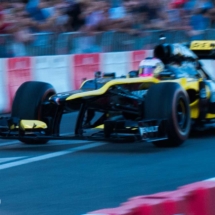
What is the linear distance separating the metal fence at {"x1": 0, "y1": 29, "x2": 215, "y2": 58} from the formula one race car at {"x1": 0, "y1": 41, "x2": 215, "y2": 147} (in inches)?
171

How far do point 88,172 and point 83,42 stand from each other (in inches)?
310

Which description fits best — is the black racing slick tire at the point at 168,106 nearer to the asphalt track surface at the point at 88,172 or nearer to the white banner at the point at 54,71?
the asphalt track surface at the point at 88,172

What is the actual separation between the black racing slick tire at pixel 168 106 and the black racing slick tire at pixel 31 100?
1432 mm

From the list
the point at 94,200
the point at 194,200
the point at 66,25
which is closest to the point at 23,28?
the point at 66,25

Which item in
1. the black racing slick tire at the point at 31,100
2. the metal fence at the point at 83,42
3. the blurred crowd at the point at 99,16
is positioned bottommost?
the black racing slick tire at the point at 31,100

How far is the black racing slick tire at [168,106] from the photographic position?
8.13 meters

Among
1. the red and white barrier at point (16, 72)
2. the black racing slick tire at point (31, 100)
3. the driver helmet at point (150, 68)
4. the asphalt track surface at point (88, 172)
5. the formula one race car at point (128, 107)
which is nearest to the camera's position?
the asphalt track surface at point (88, 172)

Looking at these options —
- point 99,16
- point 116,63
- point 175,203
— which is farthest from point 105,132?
point 99,16

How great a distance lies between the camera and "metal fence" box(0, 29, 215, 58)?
1330 centimetres

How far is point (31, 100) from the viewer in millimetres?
8844

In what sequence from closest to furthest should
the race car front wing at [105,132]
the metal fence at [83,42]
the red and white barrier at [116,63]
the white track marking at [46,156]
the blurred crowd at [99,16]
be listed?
the white track marking at [46,156], the race car front wing at [105,132], the metal fence at [83,42], the blurred crowd at [99,16], the red and white barrier at [116,63]

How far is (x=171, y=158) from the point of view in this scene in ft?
25.8

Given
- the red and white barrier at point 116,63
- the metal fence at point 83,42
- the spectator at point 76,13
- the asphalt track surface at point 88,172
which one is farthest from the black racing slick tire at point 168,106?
the spectator at point 76,13

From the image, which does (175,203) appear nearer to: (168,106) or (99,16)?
(168,106)
